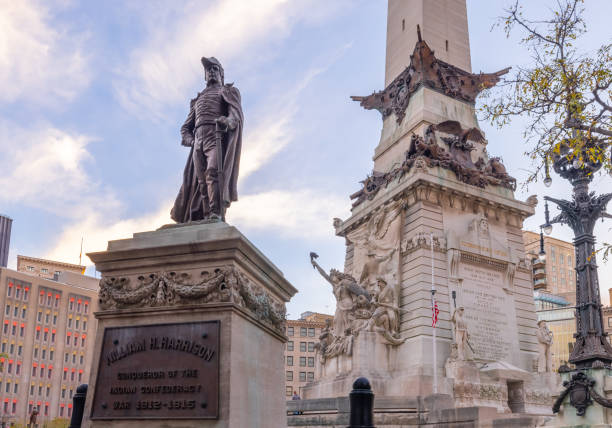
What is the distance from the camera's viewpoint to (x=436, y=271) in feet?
89.4

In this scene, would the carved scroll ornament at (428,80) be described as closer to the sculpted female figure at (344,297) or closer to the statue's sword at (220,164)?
the sculpted female figure at (344,297)

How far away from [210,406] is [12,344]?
341 feet

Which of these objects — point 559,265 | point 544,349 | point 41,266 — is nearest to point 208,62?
point 544,349

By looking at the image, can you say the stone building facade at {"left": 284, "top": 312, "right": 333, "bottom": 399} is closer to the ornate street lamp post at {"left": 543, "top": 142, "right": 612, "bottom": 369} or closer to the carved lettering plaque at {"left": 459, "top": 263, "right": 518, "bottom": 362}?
the carved lettering plaque at {"left": 459, "top": 263, "right": 518, "bottom": 362}

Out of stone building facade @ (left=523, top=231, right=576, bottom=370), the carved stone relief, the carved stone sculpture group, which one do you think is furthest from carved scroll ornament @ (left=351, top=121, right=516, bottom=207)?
stone building facade @ (left=523, top=231, right=576, bottom=370)

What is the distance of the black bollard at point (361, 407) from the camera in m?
6.29

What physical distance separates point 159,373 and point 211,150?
347 cm

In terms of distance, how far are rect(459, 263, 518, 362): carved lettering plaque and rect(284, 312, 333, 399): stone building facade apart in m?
65.7

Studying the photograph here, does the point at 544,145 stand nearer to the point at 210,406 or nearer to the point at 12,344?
the point at 210,406

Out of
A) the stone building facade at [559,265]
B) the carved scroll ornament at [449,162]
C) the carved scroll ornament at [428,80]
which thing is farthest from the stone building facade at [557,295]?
the carved scroll ornament at [449,162]

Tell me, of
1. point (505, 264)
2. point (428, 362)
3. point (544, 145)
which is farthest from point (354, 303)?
point (544, 145)

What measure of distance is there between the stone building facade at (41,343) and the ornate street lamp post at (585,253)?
90254mm

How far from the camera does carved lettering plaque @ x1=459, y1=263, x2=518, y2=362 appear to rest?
26906 millimetres

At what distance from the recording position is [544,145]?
1447 cm
